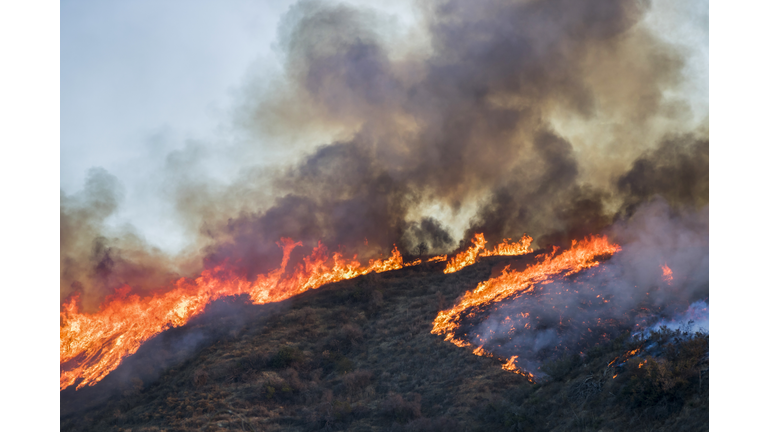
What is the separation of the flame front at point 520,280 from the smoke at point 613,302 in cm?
154

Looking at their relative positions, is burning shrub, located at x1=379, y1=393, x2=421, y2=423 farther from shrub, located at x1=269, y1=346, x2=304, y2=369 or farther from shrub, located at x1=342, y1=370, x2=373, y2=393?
shrub, located at x1=269, y1=346, x2=304, y2=369

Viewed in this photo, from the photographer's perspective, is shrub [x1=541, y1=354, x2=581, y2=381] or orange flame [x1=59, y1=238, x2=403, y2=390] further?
orange flame [x1=59, y1=238, x2=403, y2=390]

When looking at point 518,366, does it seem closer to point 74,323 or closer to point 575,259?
point 575,259

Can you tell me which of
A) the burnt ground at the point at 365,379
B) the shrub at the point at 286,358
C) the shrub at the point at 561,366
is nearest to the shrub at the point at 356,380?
the burnt ground at the point at 365,379

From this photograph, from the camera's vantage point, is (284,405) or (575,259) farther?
(575,259)

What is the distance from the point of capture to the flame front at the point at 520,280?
110 ft

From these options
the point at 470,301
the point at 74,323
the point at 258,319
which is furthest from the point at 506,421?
the point at 74,323

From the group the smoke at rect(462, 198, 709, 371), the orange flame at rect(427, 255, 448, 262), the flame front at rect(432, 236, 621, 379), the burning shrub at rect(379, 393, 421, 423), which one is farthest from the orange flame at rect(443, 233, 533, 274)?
the burning shrub at rect(379, 393, 421, 423)

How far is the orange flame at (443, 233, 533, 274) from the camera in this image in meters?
53.3

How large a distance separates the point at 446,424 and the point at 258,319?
25.5m

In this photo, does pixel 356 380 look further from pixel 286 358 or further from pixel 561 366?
pixel 561 366

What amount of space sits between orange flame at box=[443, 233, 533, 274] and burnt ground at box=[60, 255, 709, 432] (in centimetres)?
440

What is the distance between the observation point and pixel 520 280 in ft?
117

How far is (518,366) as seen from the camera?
2553 centimetres
